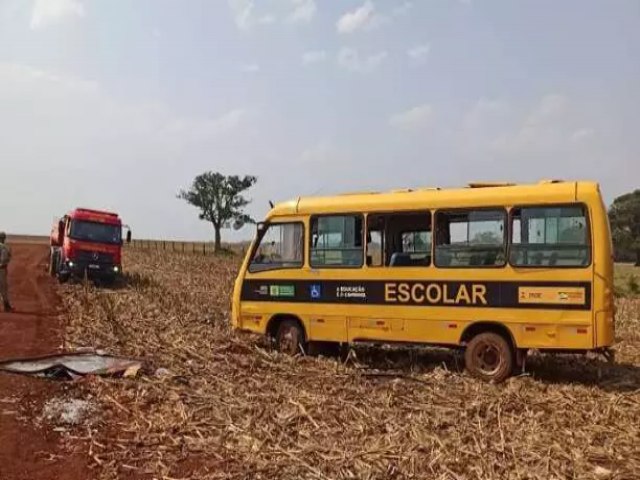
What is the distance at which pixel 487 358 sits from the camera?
10992 mm

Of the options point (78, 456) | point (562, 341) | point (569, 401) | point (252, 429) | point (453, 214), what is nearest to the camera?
point (78, 456)

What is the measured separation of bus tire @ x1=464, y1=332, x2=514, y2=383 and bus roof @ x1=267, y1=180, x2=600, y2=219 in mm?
2107

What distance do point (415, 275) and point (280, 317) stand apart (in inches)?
121

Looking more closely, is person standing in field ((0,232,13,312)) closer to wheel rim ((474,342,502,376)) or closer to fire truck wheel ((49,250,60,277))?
fire truck wheel ((49,250,60,277))

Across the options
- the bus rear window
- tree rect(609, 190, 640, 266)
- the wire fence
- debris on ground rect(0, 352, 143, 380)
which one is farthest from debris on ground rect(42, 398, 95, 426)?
tree rect(609, 190, 640, 266)

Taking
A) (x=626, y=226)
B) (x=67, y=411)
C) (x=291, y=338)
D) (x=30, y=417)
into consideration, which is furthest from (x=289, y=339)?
(x=626, y=226)

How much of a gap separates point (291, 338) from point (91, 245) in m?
16.0

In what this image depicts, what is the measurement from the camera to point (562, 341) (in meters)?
10.3

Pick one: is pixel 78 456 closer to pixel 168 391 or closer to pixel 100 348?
pixel 168 391

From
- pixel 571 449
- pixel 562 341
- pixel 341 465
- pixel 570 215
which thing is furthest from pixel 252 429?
pixel 570 215

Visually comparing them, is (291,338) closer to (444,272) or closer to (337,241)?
(337,241)

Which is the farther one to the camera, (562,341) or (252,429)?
(562,341)

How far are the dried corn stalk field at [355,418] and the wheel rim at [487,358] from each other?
1.49 feet

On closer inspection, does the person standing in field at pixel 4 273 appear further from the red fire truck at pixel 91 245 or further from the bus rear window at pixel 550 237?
the bus rear window at pixel 550 237
